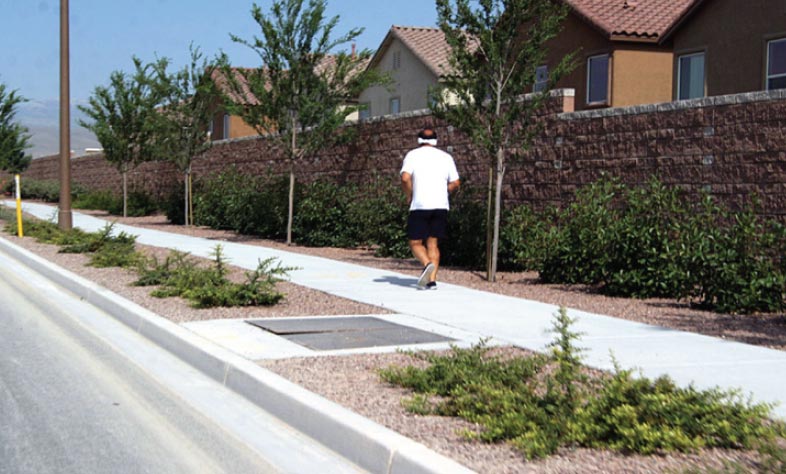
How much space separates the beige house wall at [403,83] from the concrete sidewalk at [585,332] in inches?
1036

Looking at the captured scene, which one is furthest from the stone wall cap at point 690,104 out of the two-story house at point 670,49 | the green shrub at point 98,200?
the green shrub at point 98,200

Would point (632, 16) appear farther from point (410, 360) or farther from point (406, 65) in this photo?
point (410, 360)

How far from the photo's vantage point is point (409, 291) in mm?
11484

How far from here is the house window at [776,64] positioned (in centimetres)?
2138

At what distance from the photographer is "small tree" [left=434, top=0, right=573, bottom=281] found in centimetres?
1289

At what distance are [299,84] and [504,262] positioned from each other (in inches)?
276

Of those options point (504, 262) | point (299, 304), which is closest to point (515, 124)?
point (504, 262)

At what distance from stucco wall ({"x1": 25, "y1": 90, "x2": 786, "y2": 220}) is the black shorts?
1.98 meters

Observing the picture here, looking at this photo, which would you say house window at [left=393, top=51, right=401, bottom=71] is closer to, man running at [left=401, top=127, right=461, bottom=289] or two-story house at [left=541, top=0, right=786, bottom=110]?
two-story house at [left=541, top=0, right=786, bottom=110]

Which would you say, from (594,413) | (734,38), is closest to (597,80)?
(734,38)

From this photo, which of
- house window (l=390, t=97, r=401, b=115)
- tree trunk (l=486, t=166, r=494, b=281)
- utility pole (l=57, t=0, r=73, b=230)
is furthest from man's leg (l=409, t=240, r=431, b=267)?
house window (l=390, t=97, r=401, b=115)

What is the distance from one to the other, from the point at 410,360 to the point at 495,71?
699 cm

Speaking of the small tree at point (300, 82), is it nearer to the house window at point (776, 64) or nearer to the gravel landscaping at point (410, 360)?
the gravel landscaping at point (410, 360)

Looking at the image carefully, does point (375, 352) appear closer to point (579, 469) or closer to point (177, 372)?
point (177, 372)
